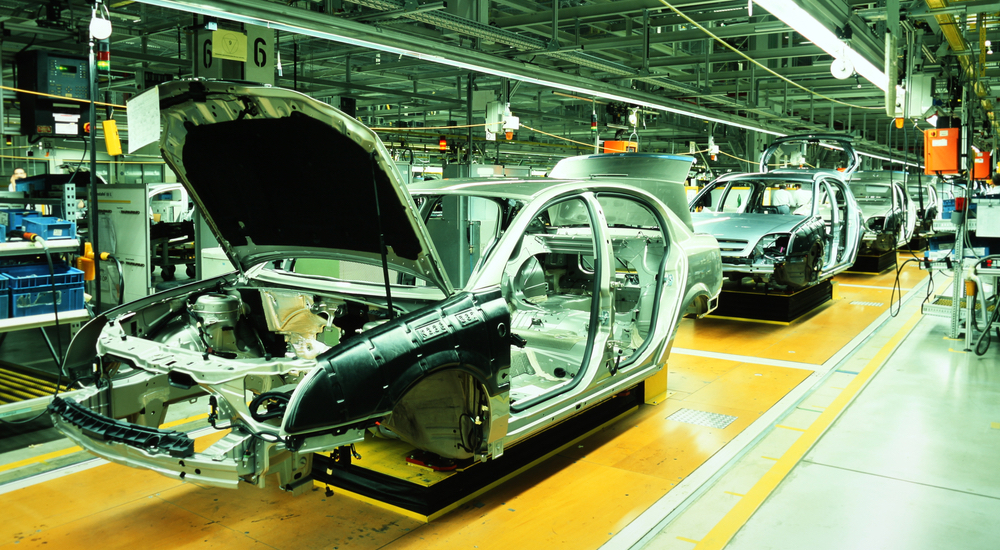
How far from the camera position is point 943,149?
7.62 meters

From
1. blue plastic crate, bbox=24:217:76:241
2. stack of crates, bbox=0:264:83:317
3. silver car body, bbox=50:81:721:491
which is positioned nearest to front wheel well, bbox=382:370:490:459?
silver car body, bbox=50:81:721:491

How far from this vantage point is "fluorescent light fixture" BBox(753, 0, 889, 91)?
15.6 feet

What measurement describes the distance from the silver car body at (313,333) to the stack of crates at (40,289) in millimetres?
1393

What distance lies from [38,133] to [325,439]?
5476 millimetres

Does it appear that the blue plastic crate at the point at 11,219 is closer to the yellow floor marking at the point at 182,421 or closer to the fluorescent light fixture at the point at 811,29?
the yellow floor marking at the point at 182,421

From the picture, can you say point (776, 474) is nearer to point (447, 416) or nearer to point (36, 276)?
point (447, 416)

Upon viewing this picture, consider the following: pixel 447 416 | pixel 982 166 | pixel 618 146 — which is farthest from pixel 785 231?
pixel 982 166

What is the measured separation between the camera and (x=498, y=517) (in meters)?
3.37

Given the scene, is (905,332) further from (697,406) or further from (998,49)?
(998,49)

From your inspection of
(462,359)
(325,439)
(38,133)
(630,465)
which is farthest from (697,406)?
(38,133)

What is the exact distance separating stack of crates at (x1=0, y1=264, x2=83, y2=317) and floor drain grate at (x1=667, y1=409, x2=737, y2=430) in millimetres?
4092

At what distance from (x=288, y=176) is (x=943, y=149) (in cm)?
737

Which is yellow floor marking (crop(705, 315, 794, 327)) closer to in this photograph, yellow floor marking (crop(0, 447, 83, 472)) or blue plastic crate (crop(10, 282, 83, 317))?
blue plastic crate (crop(10, 282, 83, 317))

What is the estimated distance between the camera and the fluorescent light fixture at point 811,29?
4.76 metres
